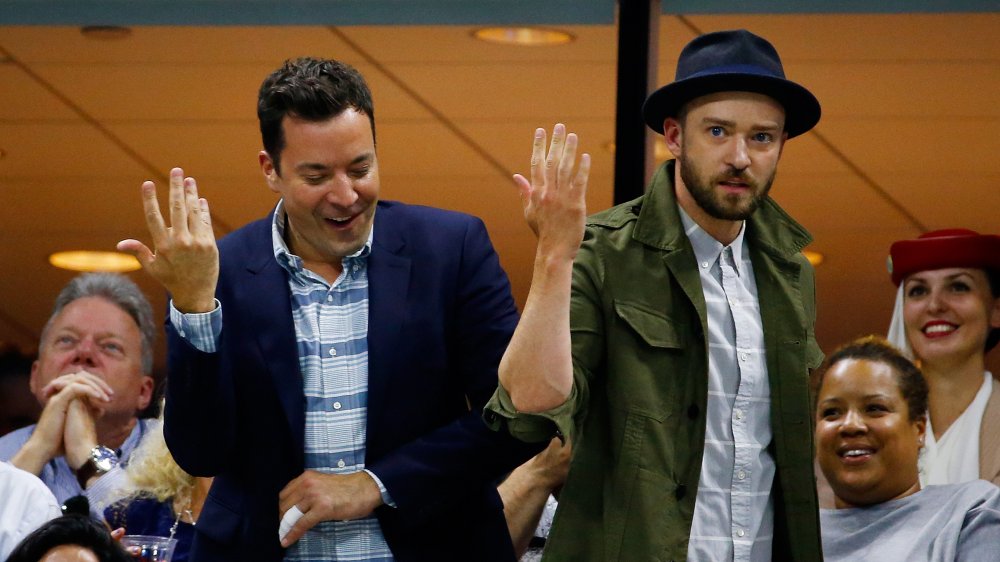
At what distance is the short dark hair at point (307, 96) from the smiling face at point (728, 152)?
21.3 inches

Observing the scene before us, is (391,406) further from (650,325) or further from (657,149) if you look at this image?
(657,149)

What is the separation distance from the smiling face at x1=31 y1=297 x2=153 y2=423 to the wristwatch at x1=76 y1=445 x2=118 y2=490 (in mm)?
175

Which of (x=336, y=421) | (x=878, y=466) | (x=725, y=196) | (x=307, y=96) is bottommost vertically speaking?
(x=878, y=466)

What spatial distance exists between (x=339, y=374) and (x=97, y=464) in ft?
4.93

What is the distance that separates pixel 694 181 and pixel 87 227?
283 cm

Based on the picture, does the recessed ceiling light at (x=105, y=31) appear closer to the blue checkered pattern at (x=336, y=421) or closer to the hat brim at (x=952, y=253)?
the blue checkered pattern at (x=336, y=421)

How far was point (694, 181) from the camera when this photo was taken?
9.19ft

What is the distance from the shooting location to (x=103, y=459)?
410 centimetres

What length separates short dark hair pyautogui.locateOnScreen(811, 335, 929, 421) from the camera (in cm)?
374

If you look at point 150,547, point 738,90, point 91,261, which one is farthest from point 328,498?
point 91,261

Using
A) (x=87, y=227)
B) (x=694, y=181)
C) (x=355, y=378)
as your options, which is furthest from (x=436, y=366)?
(x=87, y=227)

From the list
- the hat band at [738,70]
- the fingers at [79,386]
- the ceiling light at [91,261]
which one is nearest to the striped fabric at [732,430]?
the hat band at [738,70]

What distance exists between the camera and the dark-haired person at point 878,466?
11.6ft

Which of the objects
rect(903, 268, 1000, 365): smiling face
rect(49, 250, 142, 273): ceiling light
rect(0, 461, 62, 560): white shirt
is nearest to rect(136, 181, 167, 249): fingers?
rect(0, 461, 62, 560): white shirt
